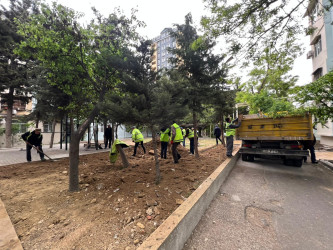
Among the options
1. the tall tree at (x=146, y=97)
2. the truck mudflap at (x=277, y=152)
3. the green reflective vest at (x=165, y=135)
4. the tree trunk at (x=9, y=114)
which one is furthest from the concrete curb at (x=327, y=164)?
the tree trunk at (x=9, y=114)

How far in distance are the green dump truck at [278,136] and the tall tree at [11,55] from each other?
15.1 meters

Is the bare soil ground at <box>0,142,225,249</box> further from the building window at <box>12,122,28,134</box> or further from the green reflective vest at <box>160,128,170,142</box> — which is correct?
the building window at <box>12,122,28,134</box>

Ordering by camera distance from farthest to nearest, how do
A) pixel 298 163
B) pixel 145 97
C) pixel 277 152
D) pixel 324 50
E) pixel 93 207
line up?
pixel 324 50, pixel 298 163, pixel 277 152, pixel 145 97, pixel 93 207

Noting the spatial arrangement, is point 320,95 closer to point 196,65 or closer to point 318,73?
point 196,65

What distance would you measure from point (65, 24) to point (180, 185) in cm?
469

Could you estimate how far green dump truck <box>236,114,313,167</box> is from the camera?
5547 mm

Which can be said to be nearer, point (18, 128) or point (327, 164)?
point (327, 164)

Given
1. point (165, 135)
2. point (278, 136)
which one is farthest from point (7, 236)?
point (278, 136)

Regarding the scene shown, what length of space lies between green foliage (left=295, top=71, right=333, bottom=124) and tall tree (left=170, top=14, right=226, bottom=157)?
274 cm

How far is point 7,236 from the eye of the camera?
213 centimetres

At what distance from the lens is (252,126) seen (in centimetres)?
655

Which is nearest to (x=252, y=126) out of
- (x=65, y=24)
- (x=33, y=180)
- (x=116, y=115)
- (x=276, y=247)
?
(x=276, y=247)

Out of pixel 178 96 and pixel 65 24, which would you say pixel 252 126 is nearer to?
pixel 178 96

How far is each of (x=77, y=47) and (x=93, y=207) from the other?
12.0ft
